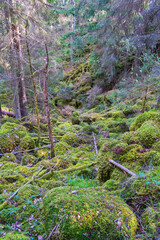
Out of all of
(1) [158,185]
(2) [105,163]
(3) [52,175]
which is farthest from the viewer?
(3) [52,175]

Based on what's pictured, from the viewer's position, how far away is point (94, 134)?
7.44 metres

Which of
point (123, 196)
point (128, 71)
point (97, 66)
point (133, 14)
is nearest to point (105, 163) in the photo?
point (123, 196)

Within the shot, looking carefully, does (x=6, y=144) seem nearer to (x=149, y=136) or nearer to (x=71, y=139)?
(x=71, y=139)

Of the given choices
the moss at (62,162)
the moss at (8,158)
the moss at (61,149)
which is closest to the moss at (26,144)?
the moss at (8,158)

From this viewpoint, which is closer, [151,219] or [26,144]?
[151,219]

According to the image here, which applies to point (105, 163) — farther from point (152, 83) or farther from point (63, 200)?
point (152, 83)

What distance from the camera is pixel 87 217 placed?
70.6 inches

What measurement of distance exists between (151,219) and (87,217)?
0.73 m

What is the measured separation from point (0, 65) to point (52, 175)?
26.6ft

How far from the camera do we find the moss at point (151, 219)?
172 centimetres

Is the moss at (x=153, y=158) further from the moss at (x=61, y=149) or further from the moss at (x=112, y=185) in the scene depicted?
the moss at (x=61, y=149)

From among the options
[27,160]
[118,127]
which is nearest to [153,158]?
[27,160]

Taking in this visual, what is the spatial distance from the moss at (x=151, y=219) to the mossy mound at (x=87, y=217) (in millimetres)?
123

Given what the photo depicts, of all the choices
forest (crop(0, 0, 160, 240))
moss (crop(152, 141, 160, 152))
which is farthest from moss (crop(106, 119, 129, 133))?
moss (crop(152, 141, 160, 152))
